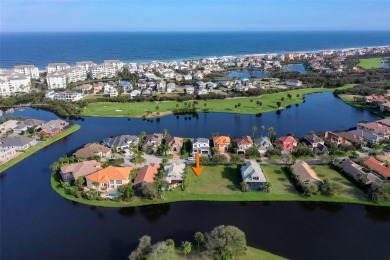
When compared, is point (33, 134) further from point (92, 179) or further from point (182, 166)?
point (182, 166)

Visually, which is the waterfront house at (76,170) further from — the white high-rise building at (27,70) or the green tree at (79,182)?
the white high-rise building at (27,70)

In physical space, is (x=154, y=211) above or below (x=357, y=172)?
below

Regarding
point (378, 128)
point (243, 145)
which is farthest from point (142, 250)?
point (378, 128)

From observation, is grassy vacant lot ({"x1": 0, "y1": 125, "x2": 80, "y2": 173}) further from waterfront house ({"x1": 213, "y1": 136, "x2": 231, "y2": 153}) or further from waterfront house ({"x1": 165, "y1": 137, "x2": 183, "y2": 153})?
waterfront house ({"x1": 213, "y1": 136, "x2": 231, "y2": 153})

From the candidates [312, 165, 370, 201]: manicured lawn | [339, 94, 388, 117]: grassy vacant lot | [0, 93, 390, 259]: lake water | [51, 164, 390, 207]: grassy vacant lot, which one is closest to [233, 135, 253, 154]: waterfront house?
[51, 164, 390, 207]: grassy vacant lot

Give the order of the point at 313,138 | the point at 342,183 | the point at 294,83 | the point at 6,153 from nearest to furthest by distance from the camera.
A: the point at 342,183, the point at 6,153, the point at 313,138, the point at 294,83

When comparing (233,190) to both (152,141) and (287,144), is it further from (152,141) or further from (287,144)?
(152,141)

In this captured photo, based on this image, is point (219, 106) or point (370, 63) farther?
point (370, 63)
